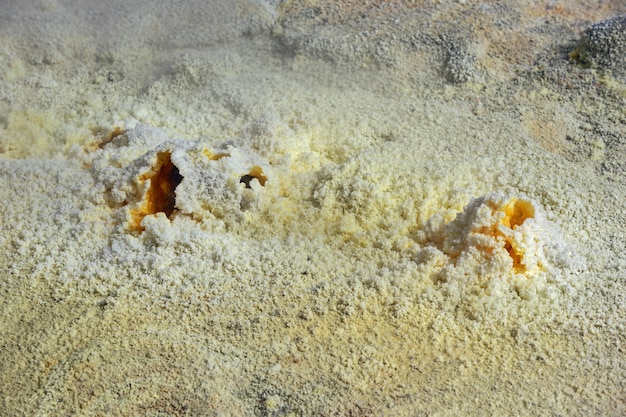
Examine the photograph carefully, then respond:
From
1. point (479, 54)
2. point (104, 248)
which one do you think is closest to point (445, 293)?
point (104, 248)

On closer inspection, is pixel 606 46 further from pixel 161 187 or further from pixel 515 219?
pixel 161 187

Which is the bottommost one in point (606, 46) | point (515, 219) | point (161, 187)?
point (161, 187)

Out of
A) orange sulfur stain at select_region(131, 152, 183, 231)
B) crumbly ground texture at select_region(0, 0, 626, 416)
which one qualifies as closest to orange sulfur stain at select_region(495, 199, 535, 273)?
crumbly ground texture at select_region(0, 0, 626, 416)

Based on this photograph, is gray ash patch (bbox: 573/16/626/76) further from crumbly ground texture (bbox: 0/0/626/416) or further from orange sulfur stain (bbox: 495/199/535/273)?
orange sulfur stain (bbox: 495/199/535/273)

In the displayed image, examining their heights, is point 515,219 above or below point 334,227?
above

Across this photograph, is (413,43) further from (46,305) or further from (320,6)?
(46,305)

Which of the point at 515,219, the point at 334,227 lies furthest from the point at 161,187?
the point at 515,219

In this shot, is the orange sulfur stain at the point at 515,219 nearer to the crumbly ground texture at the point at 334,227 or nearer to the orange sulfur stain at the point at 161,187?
the crumbly ground texture at the point at 334,227
